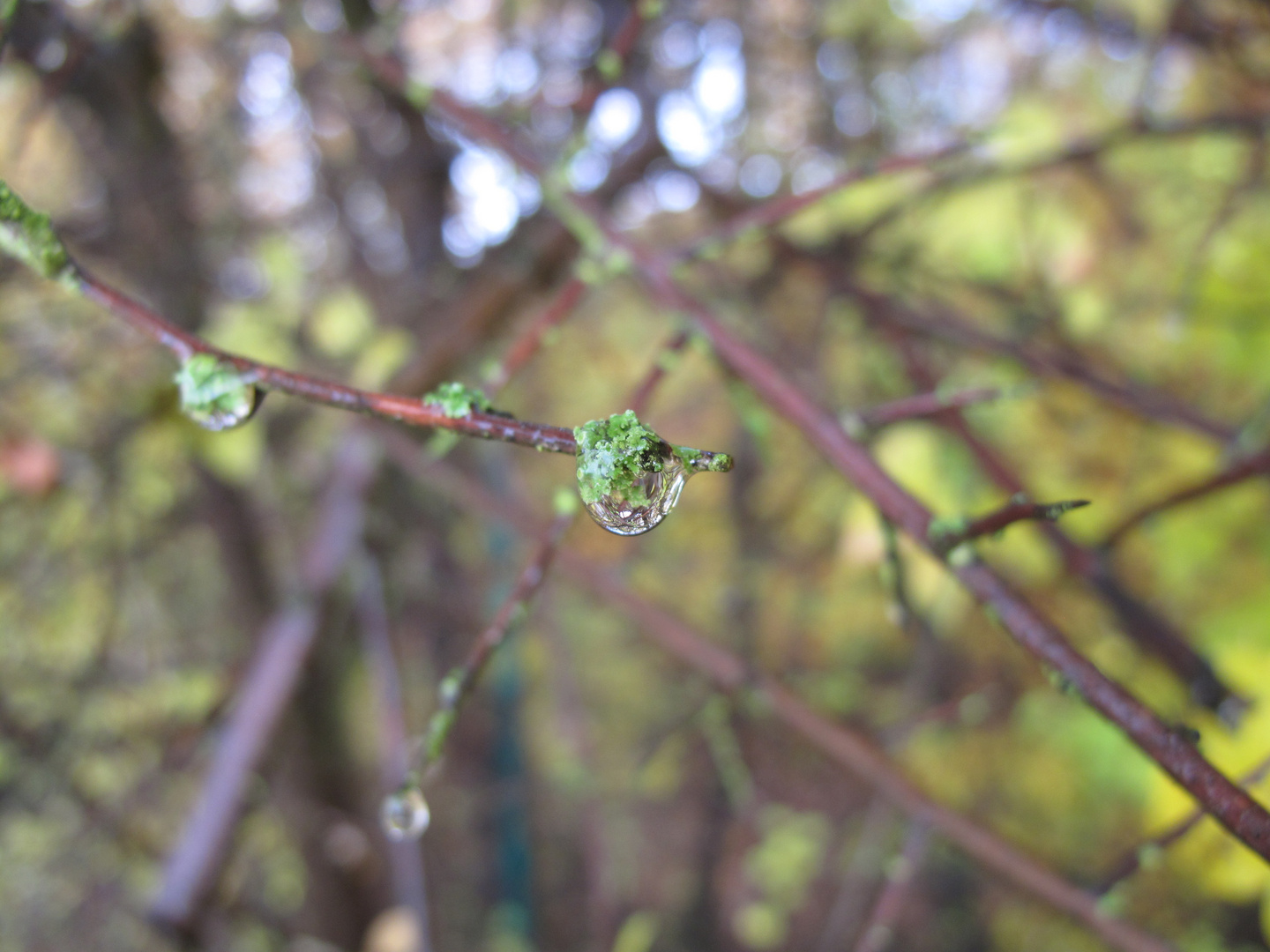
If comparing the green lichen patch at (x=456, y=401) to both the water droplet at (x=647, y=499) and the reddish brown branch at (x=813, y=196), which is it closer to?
the water droplet at (x=647, y=499)

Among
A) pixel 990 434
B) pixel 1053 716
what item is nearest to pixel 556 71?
pixel 990 434

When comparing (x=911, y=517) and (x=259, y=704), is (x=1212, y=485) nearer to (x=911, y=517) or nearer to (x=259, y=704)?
(x=911, y=517)

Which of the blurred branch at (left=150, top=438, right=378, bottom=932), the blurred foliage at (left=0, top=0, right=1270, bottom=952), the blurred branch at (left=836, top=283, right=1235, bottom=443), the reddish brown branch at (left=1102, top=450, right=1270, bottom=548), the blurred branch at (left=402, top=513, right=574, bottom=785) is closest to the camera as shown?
the blurred branch at (left=402, top=513, right=574, bottom=785)

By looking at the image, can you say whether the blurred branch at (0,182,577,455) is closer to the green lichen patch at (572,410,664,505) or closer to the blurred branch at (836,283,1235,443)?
the green lichen patch at (572,410,664,505)

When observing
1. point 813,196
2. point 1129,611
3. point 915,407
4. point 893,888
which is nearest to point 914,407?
point 915,407

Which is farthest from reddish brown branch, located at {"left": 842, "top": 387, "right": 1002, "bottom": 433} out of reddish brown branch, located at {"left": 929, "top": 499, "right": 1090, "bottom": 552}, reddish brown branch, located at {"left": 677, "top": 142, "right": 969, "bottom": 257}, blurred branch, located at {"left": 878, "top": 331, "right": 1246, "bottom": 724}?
blurred branch, located at {"left": 878, "top": 331, "right": 1246, "bottom": 724}

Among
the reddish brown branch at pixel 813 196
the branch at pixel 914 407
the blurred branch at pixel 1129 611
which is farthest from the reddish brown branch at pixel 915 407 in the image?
the blurred branch at pixel 1129 611

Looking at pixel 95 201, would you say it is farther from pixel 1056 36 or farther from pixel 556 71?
pixel 1056 36
